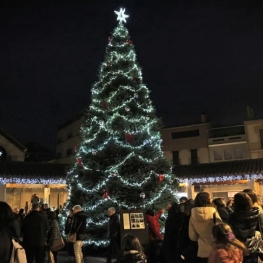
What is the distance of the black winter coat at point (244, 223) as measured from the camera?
14.3ft

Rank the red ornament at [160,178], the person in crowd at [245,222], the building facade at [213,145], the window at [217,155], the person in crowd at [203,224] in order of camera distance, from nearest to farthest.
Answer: the person in crowd at [245,222] → the person in crowd at [203,224] → the red ornament at [160,178] → the building facade at [213,145] → the window at [217,155]

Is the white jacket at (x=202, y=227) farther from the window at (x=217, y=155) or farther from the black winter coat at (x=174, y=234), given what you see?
the window at (x=217, y=155)

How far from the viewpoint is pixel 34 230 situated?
6.49 metres

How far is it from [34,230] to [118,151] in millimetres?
5274

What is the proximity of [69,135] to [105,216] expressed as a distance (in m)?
31.1

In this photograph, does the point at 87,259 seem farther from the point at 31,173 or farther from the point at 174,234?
the point at 31,173


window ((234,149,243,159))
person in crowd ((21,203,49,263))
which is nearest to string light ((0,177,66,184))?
person in crowd ((21,203,49,263))

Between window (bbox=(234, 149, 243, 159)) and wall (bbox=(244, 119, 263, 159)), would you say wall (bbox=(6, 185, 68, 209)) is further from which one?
wall (bbox=(244, 119, 263, 159))

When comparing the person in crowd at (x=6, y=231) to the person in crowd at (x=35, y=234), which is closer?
the person in crowd at (x=6, y=231)

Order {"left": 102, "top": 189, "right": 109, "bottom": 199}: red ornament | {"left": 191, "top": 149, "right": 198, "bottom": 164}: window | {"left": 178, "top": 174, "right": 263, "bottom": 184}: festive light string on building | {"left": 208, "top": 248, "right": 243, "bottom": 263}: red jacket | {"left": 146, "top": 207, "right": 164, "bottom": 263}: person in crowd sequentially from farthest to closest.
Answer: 1. {"left": 191, "top": 149, "right": 198, "bottom": 164}: window
2. {"left": 178, "top": 174, "right": 263, "bottom": 184}: festive light string on building
3. {"left": 102, "top": 189, "right": 109, "bottom": 199}: red ornament
4. {"left": 146, "top": 207, "right": 164, "bottom": 263}: person in crowd
5. {"left": 208, "top": 248, "right": 243, "bottom": 263}: red jacket

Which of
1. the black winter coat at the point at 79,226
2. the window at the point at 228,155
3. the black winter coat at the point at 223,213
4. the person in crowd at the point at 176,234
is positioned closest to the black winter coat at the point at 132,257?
the person in crowd at the point at 176,234

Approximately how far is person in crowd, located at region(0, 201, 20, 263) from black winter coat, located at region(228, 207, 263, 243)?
2.91 m

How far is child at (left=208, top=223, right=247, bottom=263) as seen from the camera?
3.48m

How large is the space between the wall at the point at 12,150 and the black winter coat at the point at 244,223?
25877 mm
